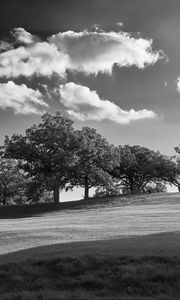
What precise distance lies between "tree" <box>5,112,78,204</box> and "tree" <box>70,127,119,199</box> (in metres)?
1.32

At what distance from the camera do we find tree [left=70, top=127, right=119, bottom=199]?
182ft

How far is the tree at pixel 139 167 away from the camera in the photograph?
7138cm

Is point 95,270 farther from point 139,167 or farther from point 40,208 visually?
point 139,167

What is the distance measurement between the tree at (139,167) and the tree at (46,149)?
17.1 metres

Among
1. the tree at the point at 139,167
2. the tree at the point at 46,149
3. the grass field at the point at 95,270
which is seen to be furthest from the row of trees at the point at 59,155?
the grass field at the point at 95,270

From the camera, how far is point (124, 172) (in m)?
75.4

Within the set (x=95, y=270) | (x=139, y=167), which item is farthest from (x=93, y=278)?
(x=139, y=167)

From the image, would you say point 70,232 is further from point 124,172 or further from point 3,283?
point 124,172

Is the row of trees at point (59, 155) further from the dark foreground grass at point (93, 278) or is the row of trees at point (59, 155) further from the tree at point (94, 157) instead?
the dark foreground grass at point (93, 278)

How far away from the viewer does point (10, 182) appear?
73.6 m

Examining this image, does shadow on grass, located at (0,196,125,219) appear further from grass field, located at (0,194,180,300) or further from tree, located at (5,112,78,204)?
grass field, located at (0,194,180,300)

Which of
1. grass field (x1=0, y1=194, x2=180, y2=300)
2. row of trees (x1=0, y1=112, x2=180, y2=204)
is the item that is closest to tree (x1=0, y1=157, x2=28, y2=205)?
row of trees (x1=0, y1=112, x2=180, y2=204)

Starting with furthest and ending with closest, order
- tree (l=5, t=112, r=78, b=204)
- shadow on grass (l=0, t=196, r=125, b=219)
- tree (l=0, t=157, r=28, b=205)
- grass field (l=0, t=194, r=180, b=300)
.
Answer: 1. tree (l=0, t=157, r=28, b=205)
2. tree (l=5, t=112, r=78, b=204)
3. shadow on grass (l=0, t=196, r=125, b=219)
4. grass field (l=0, t=194, r=180, b=300)

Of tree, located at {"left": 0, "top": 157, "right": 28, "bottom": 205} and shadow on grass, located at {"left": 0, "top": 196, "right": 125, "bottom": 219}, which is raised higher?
tree, located at {"left": 0, "top": 157, "right": 28, "bottom": 205}
